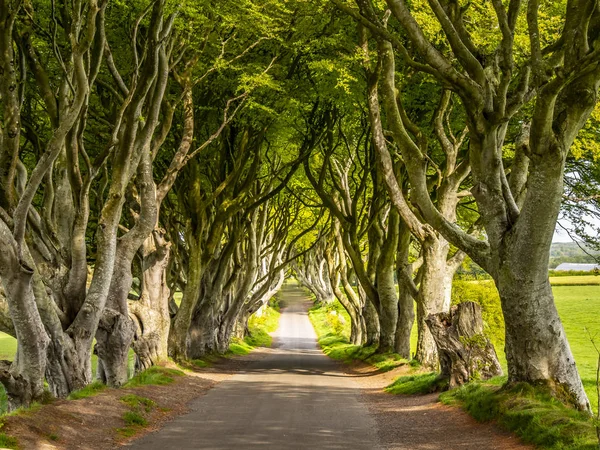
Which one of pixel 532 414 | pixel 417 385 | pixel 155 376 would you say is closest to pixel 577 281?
pixel 417 385

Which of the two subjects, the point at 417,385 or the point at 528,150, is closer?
the point at 528,150

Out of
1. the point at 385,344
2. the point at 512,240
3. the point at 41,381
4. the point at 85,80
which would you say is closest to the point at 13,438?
the point at 41,381

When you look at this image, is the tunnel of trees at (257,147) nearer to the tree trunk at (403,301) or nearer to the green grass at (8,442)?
the tree trunk at (403,301)

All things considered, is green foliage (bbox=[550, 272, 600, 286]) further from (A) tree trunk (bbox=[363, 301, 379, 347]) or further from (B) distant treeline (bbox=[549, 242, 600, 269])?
(A) tree trunk (bbox=[363, 301, 379, 347])

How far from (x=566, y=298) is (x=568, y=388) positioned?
63.0 metres

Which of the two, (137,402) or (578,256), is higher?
(578,256)

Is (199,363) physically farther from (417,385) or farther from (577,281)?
(577,281)

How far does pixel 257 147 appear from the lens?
83.0 feet

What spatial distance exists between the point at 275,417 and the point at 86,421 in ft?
11.9

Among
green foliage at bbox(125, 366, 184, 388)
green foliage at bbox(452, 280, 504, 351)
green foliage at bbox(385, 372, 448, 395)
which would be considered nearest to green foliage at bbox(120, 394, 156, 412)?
green foliage at bbox(125, 366, 184, 388)

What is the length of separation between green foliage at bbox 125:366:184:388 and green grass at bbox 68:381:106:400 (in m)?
1.78

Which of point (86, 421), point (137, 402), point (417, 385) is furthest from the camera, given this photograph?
point (417, 385)

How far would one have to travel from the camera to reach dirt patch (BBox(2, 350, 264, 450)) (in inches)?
389

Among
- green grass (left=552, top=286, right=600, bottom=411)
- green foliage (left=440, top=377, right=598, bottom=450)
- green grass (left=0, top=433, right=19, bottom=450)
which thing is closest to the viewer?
green grass (left=0, top=433, right=19, bottom=450)
